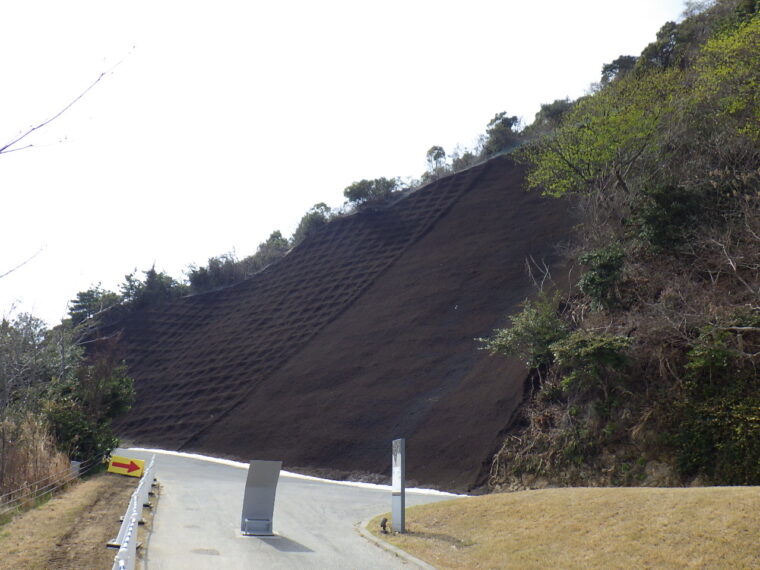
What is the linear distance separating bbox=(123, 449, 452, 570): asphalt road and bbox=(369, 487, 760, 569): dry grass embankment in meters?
1.03

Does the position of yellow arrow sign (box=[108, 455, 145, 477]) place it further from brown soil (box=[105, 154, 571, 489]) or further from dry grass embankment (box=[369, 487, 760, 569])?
dry grass embankment (box=[369, 487, 760, 569])

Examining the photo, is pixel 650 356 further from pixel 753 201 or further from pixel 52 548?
pixel 52 548

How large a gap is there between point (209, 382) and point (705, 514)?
32.2 metres

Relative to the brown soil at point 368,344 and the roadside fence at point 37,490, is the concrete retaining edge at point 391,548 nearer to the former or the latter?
the roadside fence at point 37,490

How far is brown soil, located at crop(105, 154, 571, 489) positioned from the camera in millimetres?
25203

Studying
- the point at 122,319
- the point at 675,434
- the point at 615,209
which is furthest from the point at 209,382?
the point at 675,434

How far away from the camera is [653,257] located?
70.9ft

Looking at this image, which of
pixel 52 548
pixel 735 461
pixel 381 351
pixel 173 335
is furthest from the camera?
pixel 173 335

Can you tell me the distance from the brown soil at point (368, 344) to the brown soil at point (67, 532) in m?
11.2

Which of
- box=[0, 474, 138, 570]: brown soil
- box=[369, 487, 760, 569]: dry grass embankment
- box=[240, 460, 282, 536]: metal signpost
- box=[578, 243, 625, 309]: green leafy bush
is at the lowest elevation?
box=[369, 487, 760, 569]: dry grass embankment

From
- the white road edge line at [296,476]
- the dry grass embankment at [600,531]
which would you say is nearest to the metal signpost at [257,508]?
the dry grass embankment at [600,531]

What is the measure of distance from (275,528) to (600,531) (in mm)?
6341

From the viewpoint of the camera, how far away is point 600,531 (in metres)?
9.74

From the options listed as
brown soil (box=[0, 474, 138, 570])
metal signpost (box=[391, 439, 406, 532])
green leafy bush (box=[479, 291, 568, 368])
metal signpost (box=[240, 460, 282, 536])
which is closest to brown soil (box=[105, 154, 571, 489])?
green leafy bush (box=[479, 291, 568, 368])
